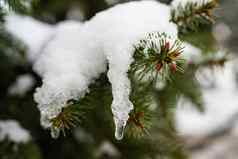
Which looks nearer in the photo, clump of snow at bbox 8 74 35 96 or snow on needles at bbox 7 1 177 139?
snow on needles at bbox 7 1 177 139

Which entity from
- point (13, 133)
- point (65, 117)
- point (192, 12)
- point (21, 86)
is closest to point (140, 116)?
point (65, 117)

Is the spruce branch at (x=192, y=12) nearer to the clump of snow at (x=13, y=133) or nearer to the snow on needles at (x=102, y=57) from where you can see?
the snow on needles at (x=102, y=57)

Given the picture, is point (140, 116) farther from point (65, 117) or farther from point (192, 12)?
point (192, 12)

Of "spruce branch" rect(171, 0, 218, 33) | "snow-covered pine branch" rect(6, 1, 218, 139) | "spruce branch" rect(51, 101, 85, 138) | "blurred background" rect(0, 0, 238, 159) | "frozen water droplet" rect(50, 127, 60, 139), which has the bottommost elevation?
"blurred background" rect(0, 0, 238, 159)

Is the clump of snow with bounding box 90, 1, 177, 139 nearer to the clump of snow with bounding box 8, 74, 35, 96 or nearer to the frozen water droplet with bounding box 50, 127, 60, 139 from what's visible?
the frozen water droplet with bounding box 50, 127, 60, 139

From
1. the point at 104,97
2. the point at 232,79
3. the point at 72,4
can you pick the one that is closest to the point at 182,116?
the point at 232,79

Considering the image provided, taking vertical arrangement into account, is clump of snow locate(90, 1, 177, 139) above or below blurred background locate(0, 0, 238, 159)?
above

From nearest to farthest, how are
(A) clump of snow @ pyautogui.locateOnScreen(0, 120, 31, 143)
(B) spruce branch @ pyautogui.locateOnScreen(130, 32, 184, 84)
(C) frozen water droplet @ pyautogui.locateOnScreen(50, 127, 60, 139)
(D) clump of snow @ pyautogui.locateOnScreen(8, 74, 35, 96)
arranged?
(B) spruce branch @ pyautogui.locateOnScreen(130, 32, 184, 84) → (C) frozen water droplet @ pyautogui.locateOnScreen(50, 127, 60, 139) → (A) clump of snow @ pyautogui.locateOnScreen(0, 120, 31, 143) → (D) clump of snow @ pyautogui.locateOnScreen(8, 74, 35, 96)

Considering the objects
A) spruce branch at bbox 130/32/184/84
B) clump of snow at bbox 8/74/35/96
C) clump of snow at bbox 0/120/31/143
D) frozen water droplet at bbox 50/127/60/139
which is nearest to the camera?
spruce branch at bbox 130/32/184/84

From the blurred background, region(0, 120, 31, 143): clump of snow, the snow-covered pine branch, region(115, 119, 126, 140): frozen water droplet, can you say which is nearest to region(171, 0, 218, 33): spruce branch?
the snow-covered pine branch
